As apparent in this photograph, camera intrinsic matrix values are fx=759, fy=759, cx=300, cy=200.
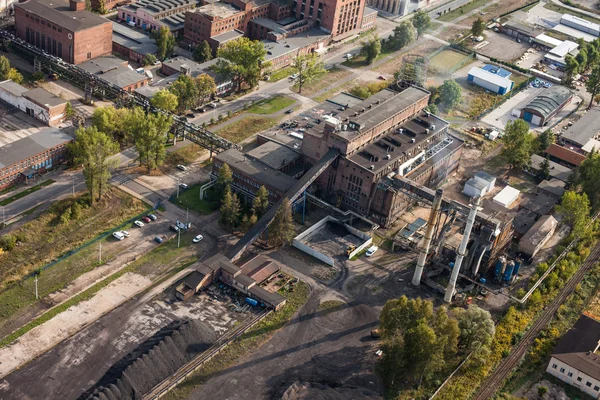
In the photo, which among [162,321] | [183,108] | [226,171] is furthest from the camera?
[183,108]

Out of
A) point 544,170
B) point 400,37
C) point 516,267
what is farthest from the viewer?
point 400,37

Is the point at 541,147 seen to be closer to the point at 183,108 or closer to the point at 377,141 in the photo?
the point at 377,141

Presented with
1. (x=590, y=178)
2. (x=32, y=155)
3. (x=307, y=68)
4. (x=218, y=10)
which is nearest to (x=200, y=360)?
(x=32, y=155)

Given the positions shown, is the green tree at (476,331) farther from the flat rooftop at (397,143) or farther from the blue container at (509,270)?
the flat rooftop at (397,143)

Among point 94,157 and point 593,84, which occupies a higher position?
point 593,84

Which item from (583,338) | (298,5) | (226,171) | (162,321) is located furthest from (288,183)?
(298,5)

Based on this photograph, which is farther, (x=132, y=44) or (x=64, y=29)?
(x=132, y=44)

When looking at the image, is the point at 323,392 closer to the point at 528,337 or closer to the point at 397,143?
the point at 528,337
